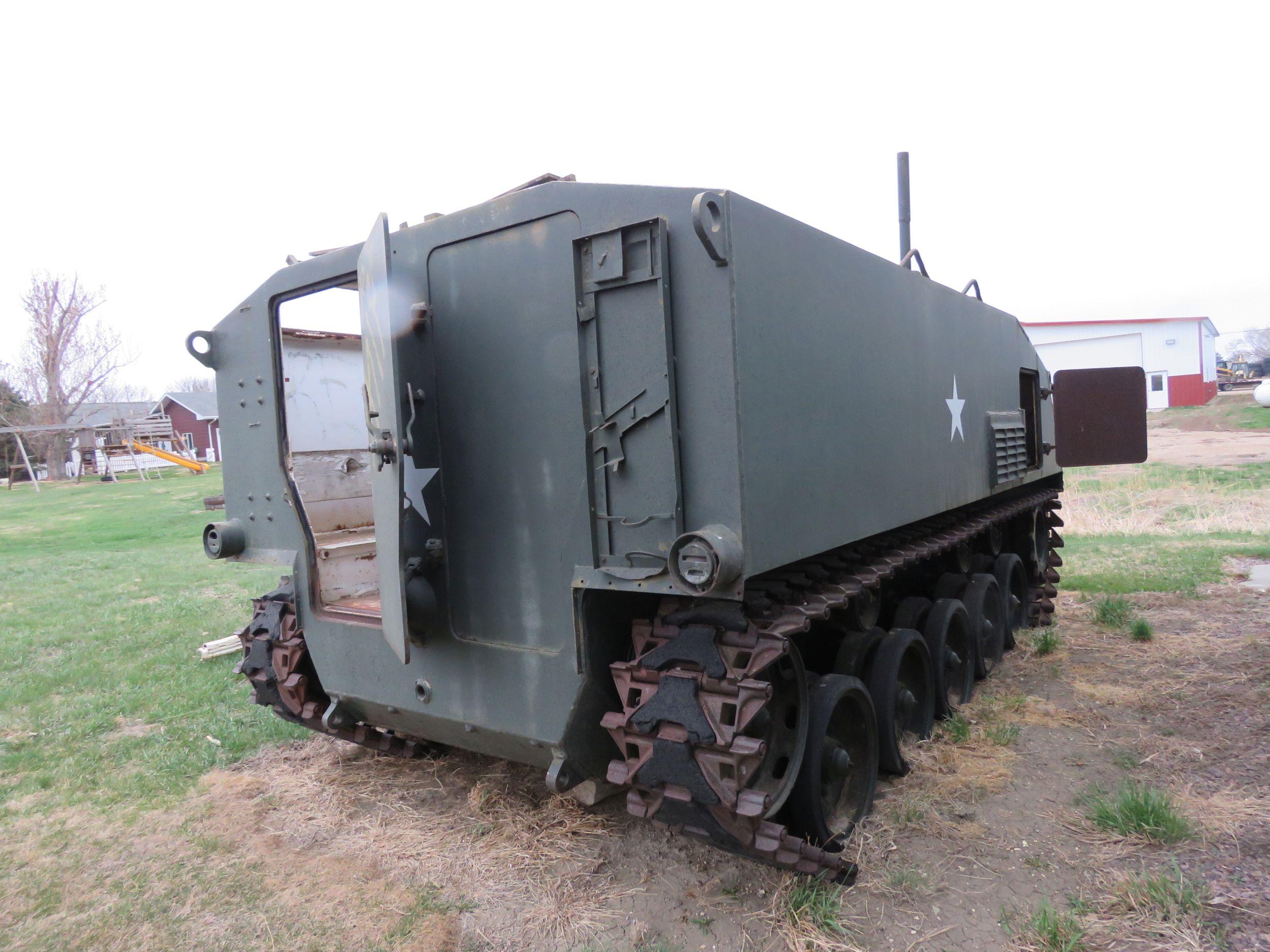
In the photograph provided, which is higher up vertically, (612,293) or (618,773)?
(612,293)

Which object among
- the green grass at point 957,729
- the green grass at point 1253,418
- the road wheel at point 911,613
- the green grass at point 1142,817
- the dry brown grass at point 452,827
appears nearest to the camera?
the dry brown grass at point 452,827

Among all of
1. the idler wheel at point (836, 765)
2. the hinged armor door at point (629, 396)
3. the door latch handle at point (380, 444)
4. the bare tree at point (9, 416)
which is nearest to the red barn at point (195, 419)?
the bare tree at point (9, 416)

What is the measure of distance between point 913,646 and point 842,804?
114 centimetres

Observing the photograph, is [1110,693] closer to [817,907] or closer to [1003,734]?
[1003,734]

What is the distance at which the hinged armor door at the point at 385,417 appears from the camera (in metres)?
3.16

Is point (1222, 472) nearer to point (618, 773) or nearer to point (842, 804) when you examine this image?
point (842, 804)

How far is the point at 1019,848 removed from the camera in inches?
150

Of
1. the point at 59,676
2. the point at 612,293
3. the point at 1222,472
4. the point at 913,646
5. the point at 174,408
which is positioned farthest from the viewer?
the point at 174,408

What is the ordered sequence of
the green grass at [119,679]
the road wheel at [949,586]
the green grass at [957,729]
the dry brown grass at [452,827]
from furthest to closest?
the road wheel at [949,586]
the green grass at [957,729]
the green grass at [119,679]
the dry brown grass at [452,827]

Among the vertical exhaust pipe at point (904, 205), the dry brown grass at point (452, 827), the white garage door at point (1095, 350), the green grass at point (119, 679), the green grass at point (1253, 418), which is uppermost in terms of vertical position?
the white garage door at point (1095, 350)

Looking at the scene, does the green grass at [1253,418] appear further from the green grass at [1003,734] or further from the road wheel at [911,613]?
the road wheel at [911,613]

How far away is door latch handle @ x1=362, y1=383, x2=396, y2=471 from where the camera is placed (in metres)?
3.18

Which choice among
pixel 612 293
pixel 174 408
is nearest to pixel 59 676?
pixel 612 293

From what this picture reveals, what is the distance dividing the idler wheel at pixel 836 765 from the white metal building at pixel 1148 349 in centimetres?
4242
